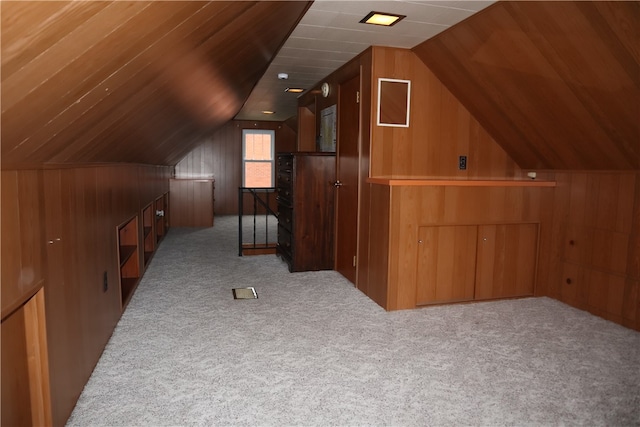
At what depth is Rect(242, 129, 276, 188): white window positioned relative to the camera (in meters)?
9.66

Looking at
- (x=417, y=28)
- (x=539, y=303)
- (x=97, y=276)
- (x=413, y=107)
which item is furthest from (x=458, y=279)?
(x=97, y=276)

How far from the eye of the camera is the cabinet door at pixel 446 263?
130 inches

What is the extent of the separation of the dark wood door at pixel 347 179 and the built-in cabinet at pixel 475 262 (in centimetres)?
81

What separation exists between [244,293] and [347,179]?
1.46 meters

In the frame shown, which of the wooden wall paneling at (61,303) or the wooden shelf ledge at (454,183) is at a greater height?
the wooden shelf ledge at (454,183)

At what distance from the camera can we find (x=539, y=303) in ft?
11.4

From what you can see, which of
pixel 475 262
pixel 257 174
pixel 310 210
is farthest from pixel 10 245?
pixel 257 174

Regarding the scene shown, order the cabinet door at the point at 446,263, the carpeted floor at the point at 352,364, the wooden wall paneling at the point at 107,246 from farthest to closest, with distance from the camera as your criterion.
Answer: the cabinet door at the point at 446,263 < the wooden wall paneling at the point at 107,246 < the carpeted floor at the point at 352,364

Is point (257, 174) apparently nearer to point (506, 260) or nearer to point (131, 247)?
point (131, 247)

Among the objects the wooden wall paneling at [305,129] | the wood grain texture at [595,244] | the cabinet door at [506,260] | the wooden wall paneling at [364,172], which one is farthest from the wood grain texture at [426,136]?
the wooden wall paneling at [305,129]

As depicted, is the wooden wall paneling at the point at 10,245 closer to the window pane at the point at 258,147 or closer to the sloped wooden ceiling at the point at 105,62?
the sloped wooden ceiling at the point at 105,62

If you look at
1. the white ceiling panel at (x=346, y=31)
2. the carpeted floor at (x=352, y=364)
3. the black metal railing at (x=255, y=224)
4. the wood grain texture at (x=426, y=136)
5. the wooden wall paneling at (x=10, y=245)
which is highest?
the white ceiling panel at (x=346, y=31)

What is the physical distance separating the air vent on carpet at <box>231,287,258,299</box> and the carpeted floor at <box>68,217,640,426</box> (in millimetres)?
67

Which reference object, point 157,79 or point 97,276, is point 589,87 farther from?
point 97,276
